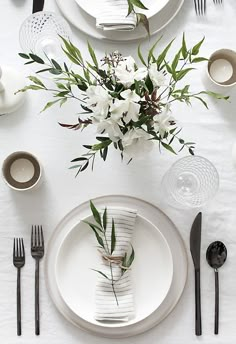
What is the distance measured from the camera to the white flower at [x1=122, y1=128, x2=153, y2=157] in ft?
2.99

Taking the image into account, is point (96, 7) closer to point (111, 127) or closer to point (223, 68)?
point (223, 68)

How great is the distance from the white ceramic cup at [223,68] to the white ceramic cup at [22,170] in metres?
0.43

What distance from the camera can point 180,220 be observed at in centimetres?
122

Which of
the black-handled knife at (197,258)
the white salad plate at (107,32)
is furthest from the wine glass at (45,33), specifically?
the black-handled knife at (197,258)

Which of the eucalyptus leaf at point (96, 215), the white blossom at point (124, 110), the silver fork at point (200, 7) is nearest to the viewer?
the white blossom at point (124, 110)

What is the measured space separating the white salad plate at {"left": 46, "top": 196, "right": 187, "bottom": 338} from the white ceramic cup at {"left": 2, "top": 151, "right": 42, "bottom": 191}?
110 mm

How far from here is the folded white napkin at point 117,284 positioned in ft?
3.82

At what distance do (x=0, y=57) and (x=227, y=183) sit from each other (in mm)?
573

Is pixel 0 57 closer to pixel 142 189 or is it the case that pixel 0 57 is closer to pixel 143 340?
pixel 142 189

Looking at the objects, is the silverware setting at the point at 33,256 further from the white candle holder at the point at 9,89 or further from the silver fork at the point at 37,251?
the white candle holder at the point at 9,89

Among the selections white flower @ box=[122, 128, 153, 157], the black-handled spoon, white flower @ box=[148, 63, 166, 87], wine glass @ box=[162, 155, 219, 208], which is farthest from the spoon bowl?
white flower @ box=[148, 63, 166, 87]

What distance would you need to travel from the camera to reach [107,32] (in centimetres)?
123

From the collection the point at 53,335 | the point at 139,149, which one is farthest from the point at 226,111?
the point at 53,335

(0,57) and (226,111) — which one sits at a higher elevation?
(0,57)
